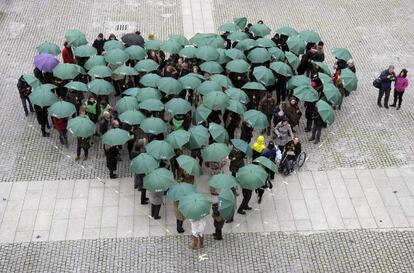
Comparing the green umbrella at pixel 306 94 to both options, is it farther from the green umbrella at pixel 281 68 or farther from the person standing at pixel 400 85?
the person standing at pixel 400 85

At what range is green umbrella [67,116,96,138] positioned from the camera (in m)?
13.1

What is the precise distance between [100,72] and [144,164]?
14.0ft

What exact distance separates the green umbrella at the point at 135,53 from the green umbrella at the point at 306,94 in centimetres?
479

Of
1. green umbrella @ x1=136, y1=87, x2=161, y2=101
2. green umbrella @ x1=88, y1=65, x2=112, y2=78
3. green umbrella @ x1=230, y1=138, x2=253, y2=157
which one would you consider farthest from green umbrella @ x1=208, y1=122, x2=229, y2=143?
green umbrella @ x1=88, y1=65, x2=112, y2=78

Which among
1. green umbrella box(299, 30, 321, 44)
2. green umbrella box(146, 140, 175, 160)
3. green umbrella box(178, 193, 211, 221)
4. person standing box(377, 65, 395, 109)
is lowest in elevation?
person standing box(377, 65, 395, 109)

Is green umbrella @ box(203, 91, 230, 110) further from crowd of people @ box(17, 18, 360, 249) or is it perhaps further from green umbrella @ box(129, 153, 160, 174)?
green umbrella @ box(129, 153, 160, 174)

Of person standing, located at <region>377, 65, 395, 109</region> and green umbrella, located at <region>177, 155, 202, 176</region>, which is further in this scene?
person standing, located at <region>377, 65, 395, 109</region>

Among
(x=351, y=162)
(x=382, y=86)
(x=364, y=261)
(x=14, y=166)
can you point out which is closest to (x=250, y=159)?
(x=351, y=162)

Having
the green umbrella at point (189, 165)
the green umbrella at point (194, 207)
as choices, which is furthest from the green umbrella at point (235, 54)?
the green umbrella at point (194, 207)

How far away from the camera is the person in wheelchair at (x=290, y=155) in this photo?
44.1 feet

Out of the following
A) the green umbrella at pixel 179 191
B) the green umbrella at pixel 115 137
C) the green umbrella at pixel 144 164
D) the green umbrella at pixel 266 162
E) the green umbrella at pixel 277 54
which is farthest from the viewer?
the green umbrella at pixel 277 54

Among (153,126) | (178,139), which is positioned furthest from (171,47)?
(178,139)

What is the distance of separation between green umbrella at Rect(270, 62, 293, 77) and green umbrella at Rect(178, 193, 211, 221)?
5944 mm

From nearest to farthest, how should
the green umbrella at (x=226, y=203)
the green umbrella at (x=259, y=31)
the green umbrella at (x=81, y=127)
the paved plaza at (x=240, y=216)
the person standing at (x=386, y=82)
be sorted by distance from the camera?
the green umbrella at (x=226, y=203)
the paved plaza at (x=240, y=216)
the green umbrella at (x=81, y=127)
the person standing at (x=386, y=82)
the green umbrella at (x=259, y=31)
